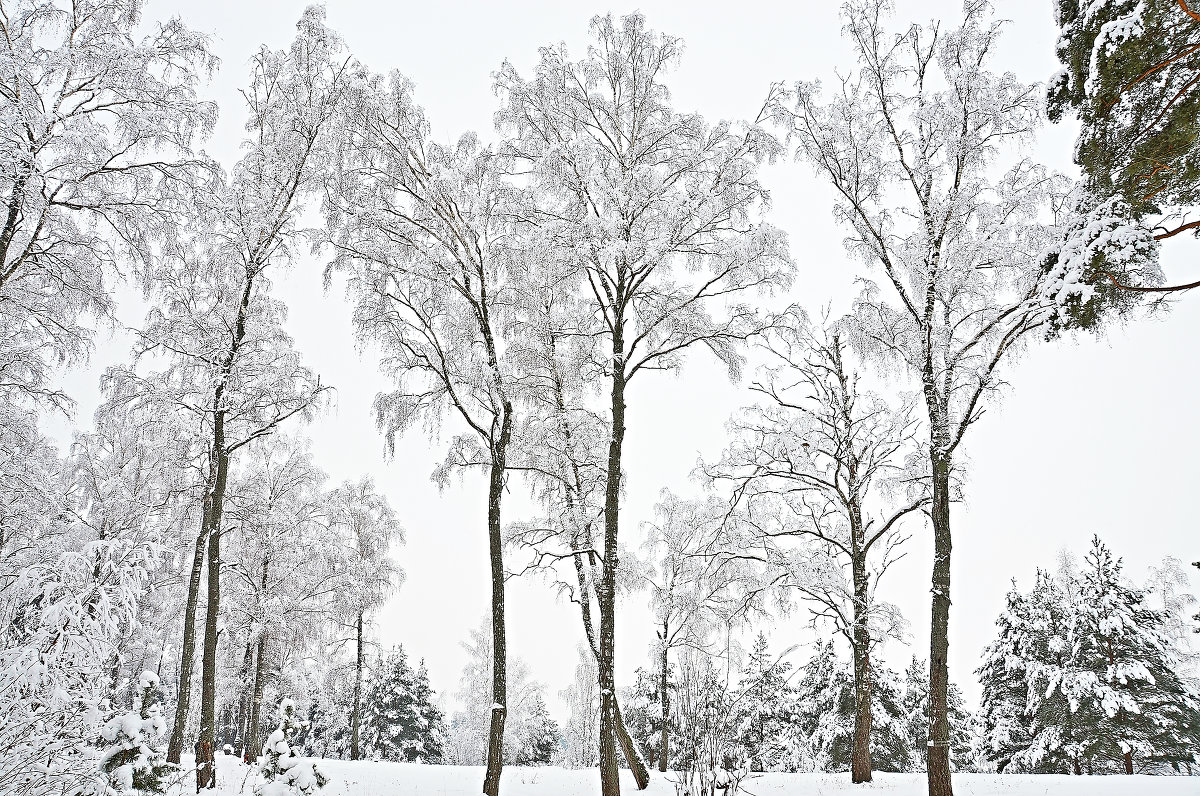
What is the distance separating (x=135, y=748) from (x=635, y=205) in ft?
27.4

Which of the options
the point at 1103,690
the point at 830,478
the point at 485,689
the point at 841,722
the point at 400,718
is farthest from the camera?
the point at 400,718

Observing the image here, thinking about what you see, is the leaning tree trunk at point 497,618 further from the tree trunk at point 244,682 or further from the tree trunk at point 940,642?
the tree trunk at point 244,682

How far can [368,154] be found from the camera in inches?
393

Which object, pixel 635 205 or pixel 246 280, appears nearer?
pixel 635 205

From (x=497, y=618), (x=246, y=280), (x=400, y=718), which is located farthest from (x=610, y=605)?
(x=400, y=718)

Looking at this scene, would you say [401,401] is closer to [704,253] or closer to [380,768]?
[704,253]

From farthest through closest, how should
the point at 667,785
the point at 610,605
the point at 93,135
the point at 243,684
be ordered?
1. the point at 243,684
2. the point at 667,785
3. the point at 610,605
4. the point at 93,135

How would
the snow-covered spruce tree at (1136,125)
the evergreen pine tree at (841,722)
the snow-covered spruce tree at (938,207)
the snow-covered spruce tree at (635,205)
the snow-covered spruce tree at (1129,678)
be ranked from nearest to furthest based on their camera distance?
the snow-covered spruce tree at (1136,125) → the snow-covered spruce tree at (938,207) → the snow-covered spruce tree at (635,205) → the snow-covered spruce tree at (1129,678) → the evergreen pine tree at (841,722)

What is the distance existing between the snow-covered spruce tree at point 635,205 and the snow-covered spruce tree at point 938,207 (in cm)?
173

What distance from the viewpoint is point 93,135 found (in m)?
7.61

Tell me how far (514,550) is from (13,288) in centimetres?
891

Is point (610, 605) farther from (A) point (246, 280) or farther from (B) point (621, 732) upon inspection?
(A) point (246, 280)

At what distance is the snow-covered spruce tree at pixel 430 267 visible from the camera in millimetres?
9984

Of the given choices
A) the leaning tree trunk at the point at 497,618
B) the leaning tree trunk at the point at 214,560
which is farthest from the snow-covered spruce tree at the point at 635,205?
the leaning tree trunk at the point at 214,560
